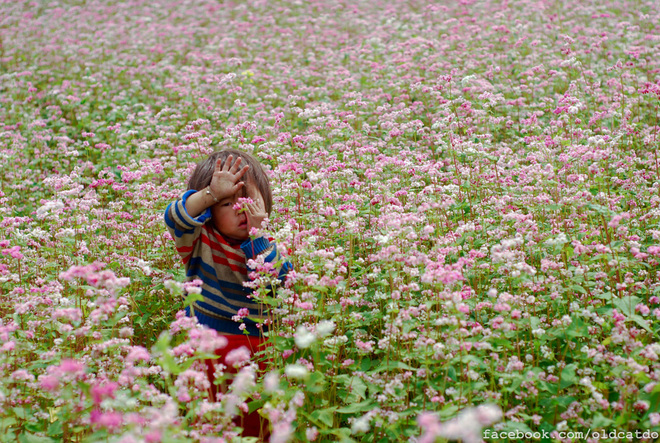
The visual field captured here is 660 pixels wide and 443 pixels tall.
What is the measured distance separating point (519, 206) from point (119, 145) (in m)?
5.52

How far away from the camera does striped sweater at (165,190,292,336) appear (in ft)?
13.3

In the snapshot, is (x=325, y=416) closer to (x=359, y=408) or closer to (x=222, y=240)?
(x=359, y=408)

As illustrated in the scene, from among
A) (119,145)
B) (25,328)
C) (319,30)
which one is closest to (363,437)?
(25,328)

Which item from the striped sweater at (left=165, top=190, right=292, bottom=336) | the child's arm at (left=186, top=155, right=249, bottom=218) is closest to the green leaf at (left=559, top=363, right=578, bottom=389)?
the striped sweater at (left=165, top=190, right=292, bottom=336)

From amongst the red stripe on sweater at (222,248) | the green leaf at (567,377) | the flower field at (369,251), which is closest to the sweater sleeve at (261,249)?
the flower field at (369,251)

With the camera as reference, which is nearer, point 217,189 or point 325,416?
point 325,416

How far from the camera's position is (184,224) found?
13.2 feet

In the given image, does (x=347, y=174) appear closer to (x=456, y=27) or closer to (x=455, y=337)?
(x=455, y=337)

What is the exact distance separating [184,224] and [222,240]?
32 centimetres

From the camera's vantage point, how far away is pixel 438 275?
2881 mm

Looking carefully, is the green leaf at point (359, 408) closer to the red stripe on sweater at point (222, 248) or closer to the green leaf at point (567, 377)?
the green leaf at point (567, 377)

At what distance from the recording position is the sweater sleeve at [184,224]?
4031 millimetres

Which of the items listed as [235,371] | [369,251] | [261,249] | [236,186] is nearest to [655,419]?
[261,249]

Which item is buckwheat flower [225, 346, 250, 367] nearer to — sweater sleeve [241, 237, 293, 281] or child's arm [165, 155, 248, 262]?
sweater sleeve [241, 237, 293, 281]
